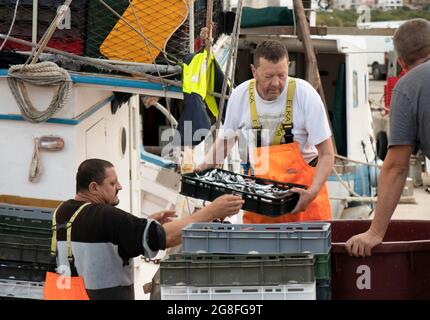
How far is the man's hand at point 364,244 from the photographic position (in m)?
4.86

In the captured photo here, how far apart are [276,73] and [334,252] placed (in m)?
1.36

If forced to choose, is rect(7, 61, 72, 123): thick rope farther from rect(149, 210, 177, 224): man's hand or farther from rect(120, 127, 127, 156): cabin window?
rect(149, 210, 177, 224): man's hand

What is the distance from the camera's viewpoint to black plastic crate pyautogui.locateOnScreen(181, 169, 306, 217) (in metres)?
5.63

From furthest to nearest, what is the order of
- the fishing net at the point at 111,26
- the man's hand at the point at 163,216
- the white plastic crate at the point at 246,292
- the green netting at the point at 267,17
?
the green netting at the point at 267,17 → the fishing net at the point at 111,26 → the man's hand at the point at 163,216 → the white plastic crate at the point at 246,292

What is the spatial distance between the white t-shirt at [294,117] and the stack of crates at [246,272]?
4.45 feet

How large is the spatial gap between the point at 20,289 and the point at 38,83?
1553 millimetres

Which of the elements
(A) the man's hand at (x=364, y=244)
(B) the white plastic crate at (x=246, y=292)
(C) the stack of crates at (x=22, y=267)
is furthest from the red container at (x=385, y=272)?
(C) the stack of crates at (x=22, y=267)

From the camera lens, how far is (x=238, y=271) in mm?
4555

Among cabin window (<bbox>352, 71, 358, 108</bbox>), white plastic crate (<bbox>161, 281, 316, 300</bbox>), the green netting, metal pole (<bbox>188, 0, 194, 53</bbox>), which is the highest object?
the green netting

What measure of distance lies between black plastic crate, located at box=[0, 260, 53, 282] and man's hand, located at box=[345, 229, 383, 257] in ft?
7.66

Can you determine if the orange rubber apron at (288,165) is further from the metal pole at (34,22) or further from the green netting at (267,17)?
the green netting at (267,17)

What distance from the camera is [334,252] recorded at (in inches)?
195

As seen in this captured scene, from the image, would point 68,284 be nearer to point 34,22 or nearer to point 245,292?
point 245,292

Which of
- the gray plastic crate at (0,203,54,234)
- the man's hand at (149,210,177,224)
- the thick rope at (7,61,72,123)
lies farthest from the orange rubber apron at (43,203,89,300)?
the thick rope at (7,61,72,123)
